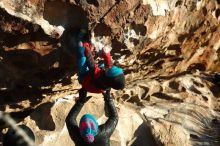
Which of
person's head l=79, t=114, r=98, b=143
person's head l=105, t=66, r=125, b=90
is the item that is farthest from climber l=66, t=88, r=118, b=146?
person's head l=105, t=66, r=125, b=90

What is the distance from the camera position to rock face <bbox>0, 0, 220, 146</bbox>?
3.44 meters

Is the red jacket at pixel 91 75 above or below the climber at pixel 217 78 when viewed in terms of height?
below

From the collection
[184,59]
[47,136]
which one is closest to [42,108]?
[47,136]

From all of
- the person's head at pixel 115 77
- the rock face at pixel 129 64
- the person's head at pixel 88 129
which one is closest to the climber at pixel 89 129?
the person's head at pixel 88 129

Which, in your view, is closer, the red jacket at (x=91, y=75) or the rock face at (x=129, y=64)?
the red jacket at (x=91, y=75)

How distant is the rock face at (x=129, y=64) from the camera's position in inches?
135

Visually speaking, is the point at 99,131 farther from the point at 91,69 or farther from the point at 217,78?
the point at 217,78

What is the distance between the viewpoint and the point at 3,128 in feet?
13.1

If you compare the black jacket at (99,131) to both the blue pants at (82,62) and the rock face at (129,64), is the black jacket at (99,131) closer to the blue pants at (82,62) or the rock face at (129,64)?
the blue pants at (82,62)

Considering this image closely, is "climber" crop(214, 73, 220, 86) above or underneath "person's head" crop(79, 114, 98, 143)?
above

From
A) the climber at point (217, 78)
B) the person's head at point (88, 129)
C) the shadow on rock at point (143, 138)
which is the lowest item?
the person's head at point (88, 129)

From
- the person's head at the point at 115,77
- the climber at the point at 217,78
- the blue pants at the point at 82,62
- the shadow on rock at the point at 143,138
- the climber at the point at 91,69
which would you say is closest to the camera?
the person's head at the point at 115,77

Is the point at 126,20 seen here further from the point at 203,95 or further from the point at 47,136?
the point at 203,95

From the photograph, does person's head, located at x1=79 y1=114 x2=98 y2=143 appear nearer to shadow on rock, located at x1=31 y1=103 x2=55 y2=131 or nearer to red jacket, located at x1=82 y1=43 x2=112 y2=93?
red jacket, located at x1=82 y1=43 x2=112 y2=93
